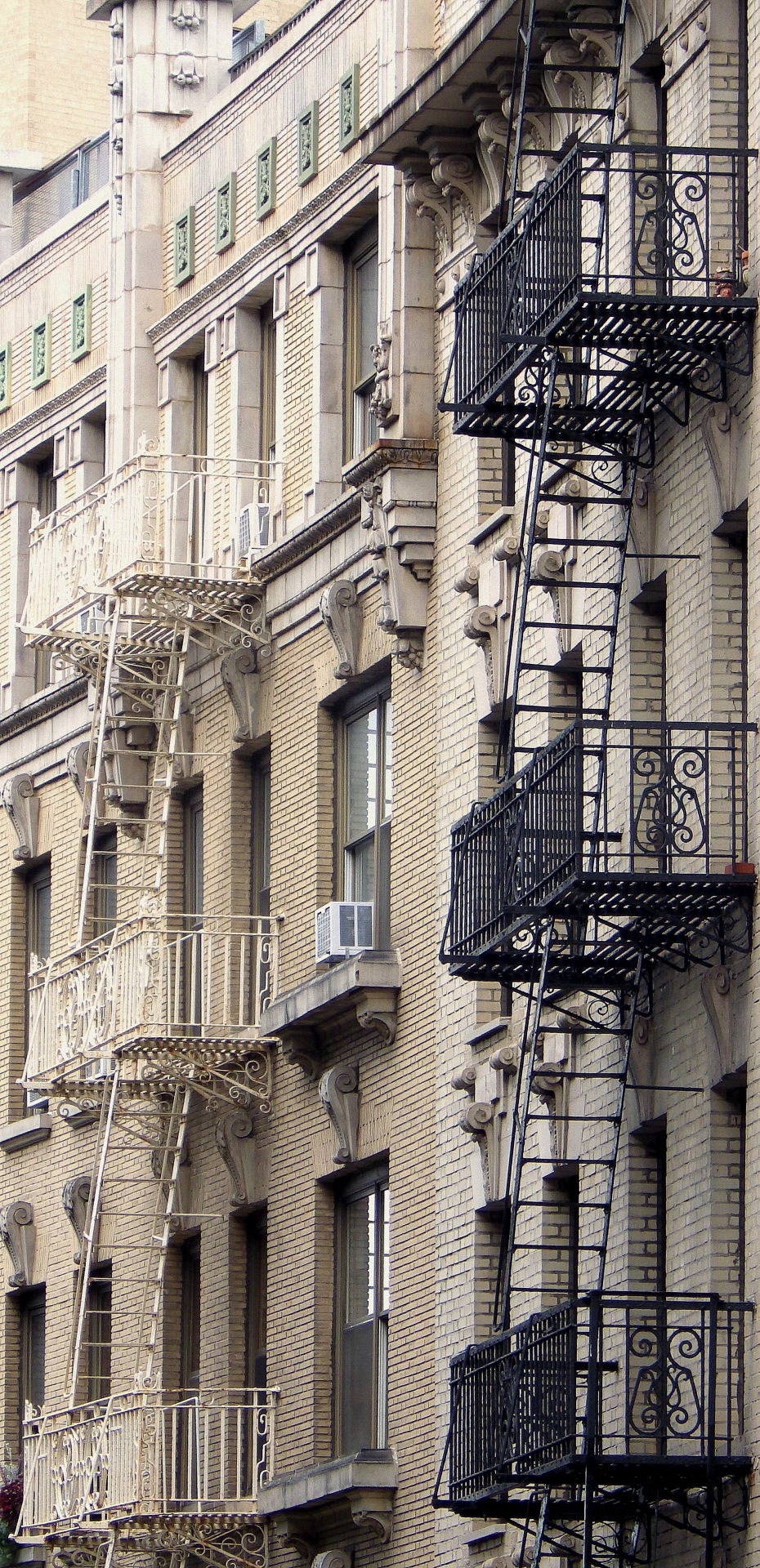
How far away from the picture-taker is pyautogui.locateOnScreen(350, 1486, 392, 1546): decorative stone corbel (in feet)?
105

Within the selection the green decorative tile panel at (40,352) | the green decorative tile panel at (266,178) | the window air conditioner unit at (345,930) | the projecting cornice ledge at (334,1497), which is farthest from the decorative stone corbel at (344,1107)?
→ the green decorative tile panel at (40,352)

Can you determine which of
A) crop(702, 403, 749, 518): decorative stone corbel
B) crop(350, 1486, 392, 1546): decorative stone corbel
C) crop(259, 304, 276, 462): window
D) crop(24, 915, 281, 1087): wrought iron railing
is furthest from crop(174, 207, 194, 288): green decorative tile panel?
crop(702, 403, 749, 518): decorative stone corbel

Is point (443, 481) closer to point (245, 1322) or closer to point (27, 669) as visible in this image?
point (245, 1322)

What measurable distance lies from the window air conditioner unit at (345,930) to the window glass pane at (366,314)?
5175 mm

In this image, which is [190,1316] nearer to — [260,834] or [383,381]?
[260,834]

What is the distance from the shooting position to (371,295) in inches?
1415

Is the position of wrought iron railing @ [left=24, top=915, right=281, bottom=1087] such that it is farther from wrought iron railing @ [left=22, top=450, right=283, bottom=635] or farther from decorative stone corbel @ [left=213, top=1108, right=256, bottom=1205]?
wrought iron railing @ [left=22, top=450, right=283, bottom=635]

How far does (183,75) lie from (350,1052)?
39.1ft

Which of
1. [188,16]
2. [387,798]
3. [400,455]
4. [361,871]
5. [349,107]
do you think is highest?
[188,16]

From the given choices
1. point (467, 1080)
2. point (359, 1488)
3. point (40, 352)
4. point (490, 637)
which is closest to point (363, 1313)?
point (359, 1488)

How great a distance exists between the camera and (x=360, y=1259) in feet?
111

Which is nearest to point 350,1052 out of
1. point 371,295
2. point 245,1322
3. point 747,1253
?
point 245,1322

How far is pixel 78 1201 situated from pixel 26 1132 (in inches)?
89.8

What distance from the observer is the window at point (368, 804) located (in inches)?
1348
